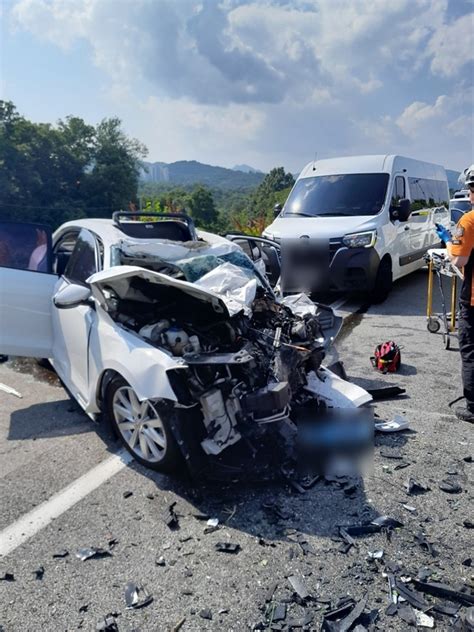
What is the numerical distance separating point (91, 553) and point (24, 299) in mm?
2776

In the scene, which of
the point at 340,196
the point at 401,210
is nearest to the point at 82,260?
the point at 340,196

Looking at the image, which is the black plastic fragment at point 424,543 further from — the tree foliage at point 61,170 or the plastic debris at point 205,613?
the tree foliage at point 61,170

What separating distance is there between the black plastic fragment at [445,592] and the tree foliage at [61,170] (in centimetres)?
4759

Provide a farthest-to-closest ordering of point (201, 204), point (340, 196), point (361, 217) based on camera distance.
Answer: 1. point (201, 204)
2. point (340, 196)
3. point (361, 217)

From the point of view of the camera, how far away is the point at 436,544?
2711 mm

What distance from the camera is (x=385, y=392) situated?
471cm

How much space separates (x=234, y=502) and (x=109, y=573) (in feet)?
2.81

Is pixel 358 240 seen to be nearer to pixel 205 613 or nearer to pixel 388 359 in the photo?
pixel 388 359

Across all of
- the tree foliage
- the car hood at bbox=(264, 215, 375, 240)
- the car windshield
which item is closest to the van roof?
the car hood at bbox=(264, 215, 375, 240)

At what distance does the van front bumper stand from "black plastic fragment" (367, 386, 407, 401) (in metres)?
3.47

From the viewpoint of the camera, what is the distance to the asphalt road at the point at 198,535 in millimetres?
2332

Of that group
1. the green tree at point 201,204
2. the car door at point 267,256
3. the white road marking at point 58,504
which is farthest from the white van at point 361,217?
the green tree at point 201,204

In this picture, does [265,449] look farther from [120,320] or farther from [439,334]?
[439,334]

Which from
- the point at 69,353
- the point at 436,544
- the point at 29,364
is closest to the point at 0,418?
the point at 69,353
